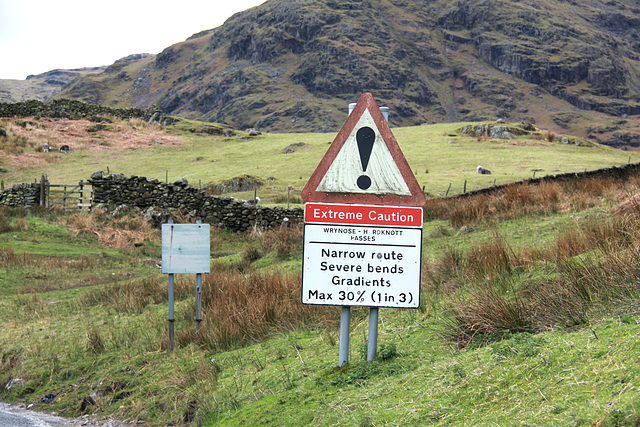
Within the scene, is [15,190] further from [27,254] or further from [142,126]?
[142,126]

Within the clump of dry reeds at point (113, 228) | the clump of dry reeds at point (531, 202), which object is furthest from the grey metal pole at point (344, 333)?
the clump of dry reeds at point (113, 228)

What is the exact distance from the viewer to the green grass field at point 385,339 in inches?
139

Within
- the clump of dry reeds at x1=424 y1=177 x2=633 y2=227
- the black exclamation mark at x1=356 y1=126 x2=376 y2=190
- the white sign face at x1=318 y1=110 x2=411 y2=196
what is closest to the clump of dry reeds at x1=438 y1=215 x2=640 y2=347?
the white sign face at x1=318 y1=110 x2=411 y2=196

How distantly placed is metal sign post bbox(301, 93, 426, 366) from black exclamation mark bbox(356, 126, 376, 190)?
1 cm

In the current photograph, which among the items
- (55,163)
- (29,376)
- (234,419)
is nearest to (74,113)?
(55,163)

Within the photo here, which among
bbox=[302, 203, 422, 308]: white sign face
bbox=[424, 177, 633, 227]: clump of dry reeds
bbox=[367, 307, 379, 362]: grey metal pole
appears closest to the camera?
A: bbox=[302, 203, 422, 308]: white sign face

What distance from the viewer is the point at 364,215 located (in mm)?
4359

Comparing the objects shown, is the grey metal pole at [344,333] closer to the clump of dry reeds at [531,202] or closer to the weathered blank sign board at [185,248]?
the weathered blank sign board at [185,248]

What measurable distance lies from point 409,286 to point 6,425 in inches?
168

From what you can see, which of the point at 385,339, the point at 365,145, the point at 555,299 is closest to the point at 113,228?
the point at 385,339

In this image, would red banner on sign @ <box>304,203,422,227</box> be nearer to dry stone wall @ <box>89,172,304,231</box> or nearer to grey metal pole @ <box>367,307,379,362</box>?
grey metal pole @ <box>367,307,379,362</box>

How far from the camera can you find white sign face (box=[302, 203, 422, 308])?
4.35 meters

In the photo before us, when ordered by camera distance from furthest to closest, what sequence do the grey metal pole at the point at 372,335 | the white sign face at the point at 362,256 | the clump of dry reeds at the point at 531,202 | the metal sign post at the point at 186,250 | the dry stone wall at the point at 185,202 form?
the dry stone wall at the point at 185,202
the clump of dry reeds at the point at 531,202
the metal sign post at the point at 186,250
the grey metal pole at the point at 372,335
the white sign face at the point at 362,256

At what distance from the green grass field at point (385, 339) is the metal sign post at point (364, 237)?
27.6 inches
